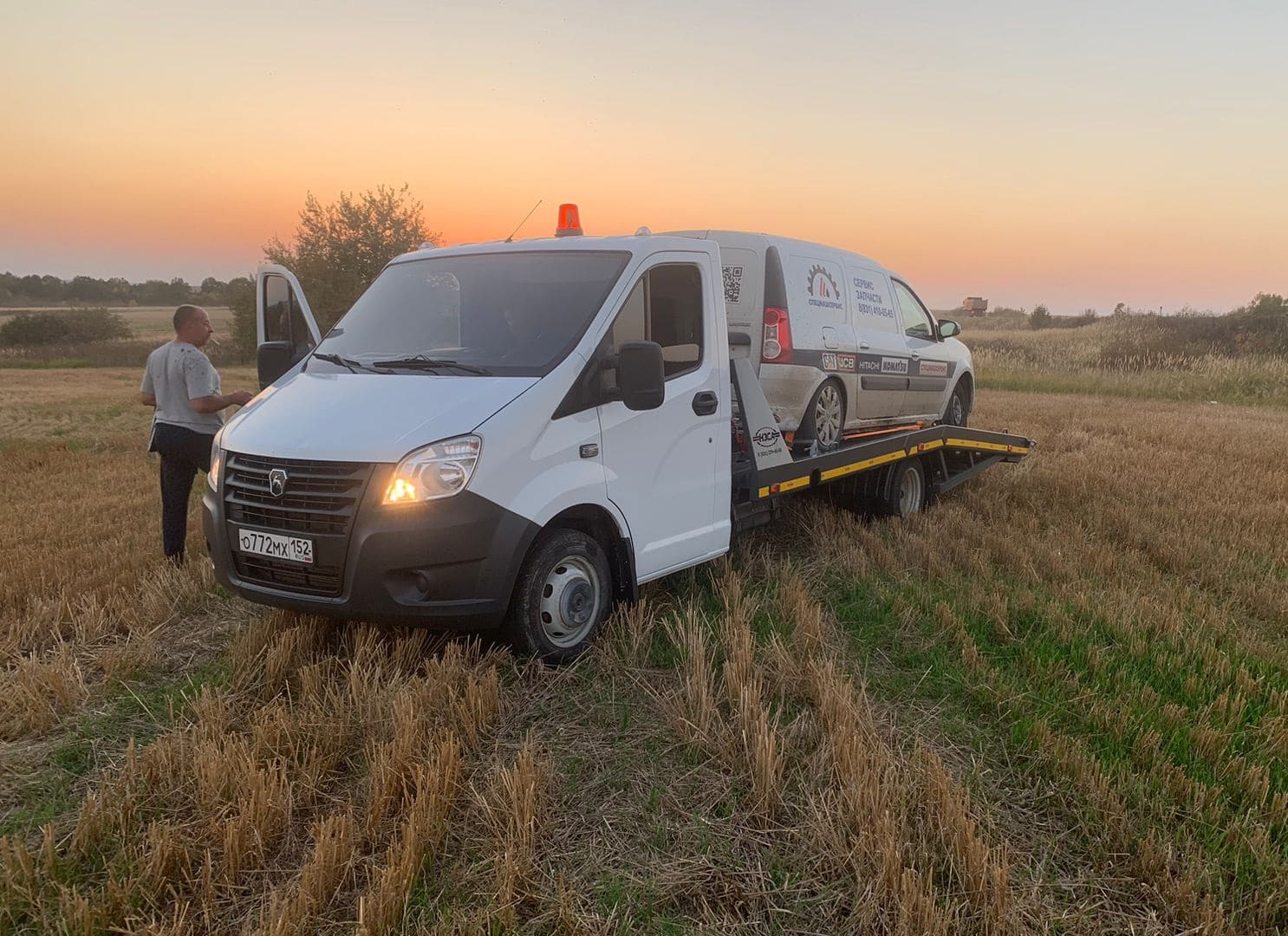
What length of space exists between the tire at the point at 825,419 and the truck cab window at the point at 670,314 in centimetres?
168

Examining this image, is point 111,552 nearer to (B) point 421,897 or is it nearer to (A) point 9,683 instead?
(A) point 9,683

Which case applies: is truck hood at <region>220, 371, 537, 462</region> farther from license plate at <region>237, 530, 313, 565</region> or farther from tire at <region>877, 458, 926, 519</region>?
tire at <region>877, 458, 926, 519</region>

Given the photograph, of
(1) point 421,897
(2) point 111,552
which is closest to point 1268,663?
(1) point 421,897

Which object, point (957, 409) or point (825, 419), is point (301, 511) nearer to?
point (825, 419)

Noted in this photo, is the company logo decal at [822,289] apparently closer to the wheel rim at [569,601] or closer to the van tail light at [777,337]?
the van tail light at [777,337]

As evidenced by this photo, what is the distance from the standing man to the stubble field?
0.65 meters

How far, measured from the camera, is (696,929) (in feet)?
8.32

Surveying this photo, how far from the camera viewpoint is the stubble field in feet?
8.59

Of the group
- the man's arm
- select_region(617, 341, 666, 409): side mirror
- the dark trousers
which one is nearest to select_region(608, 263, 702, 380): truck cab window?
select_region(617, 341, 666, 409): side mirror

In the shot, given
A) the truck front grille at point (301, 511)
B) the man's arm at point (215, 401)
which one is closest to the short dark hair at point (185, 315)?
the man's arm at point (215, 401)

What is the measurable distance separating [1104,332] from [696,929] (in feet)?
116

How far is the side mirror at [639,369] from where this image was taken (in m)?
4.05

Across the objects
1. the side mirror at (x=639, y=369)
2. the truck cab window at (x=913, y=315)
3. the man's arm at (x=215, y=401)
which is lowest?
the man's arm at (x=215, y=401)

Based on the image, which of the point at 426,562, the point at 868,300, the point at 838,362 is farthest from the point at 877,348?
the point at 426,562
